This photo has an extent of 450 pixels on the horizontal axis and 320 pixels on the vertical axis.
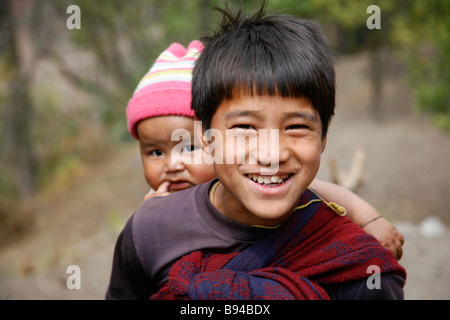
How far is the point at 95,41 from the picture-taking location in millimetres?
9648

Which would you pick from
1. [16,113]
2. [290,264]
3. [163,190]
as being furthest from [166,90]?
[16,113]

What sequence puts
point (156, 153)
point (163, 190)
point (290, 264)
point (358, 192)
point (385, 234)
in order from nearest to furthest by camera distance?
point (290, 264) → point (385, 234) → point (163, 190) → point (156, 153) → point (358, 192)

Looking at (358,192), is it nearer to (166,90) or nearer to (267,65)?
(166,90)

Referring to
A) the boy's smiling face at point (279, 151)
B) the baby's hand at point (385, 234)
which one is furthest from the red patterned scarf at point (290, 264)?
the baby's hand at point (385, 234)

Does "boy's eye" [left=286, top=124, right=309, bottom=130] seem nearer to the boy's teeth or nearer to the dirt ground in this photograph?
the boy's teeth

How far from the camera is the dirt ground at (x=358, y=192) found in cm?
449

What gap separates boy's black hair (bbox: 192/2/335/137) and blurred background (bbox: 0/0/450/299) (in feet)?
11.1

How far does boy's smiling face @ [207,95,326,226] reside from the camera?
1.35 metres

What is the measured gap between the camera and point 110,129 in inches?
439

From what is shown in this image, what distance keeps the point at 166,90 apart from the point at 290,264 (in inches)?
41.2

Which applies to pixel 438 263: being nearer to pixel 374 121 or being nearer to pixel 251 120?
pixel 251 120

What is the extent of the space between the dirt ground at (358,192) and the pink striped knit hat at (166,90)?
251cm

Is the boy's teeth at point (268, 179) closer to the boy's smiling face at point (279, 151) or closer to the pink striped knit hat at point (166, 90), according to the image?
the boy's smiling face at point (279, 151)
